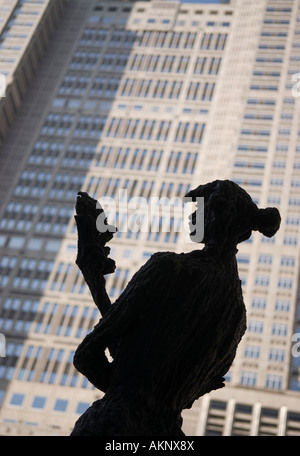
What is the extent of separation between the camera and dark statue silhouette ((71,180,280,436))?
9.95 feet

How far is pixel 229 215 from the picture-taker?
140 inches

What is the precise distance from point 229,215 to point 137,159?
65.6 meters

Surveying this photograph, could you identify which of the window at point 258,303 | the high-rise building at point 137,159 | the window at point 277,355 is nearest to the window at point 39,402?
the high-rise building at point 137,159

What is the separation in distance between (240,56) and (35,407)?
41766 mm

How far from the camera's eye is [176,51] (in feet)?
256

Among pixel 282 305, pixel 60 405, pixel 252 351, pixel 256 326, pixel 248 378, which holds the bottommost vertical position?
pixel 60 405

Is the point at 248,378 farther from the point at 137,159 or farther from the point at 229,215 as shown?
the point at 229,215

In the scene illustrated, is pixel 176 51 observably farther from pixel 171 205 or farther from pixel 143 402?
pixel 143 402

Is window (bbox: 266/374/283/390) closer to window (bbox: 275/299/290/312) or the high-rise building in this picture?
the high-rise building

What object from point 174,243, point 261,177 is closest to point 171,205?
point 174,243

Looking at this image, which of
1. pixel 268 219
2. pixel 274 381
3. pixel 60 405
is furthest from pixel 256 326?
pixel 268 219

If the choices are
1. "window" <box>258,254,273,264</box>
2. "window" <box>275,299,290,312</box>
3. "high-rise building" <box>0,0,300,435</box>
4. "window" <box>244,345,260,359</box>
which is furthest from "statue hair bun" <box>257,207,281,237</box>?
"window" <box>258,254,273,264</box>

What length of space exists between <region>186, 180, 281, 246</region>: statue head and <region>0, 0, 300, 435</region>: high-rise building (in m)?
45.7

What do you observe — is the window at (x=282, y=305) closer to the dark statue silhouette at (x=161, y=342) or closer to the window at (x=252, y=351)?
the window at (x=252, y=351)
